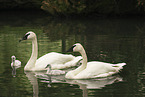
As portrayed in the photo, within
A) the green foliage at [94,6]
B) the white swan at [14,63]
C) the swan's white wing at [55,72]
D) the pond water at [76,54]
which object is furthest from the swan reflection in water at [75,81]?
the green foliage at [94,6]

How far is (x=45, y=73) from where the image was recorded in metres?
12.2

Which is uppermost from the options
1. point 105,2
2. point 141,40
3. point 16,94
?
point 105,2

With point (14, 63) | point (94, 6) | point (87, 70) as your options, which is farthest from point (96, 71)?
point (94, 6)

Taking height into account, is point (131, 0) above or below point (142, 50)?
above

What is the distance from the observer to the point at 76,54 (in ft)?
49.0

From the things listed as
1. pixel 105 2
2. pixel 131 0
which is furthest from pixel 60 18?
pixel 131 0

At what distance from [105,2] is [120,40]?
11.0m

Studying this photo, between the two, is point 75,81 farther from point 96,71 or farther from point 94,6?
point 94,6

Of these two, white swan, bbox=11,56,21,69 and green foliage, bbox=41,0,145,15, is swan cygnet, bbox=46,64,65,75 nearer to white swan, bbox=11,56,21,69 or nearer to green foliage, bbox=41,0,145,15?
white swan, bbox=11,56,21,69

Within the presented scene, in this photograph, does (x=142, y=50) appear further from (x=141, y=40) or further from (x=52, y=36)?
(x=52, y=36)

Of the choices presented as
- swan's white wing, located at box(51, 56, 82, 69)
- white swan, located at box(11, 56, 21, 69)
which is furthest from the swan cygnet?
white swan, located at box(11, 56, 21, 69)

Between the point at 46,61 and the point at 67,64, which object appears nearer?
the point at 46,61

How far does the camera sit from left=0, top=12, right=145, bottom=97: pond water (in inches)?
392

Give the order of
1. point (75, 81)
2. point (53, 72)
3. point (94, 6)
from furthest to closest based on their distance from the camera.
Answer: point (94, 6)
point (53, 72)
point (75, 81)
